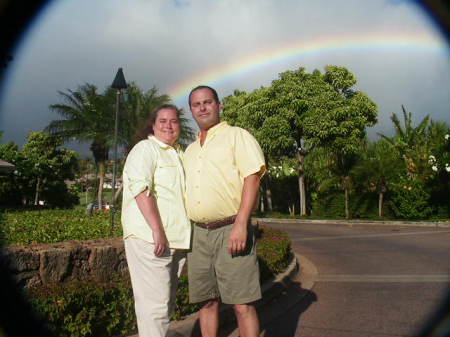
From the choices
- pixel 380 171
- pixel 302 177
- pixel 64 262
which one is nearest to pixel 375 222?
pixel 380 171

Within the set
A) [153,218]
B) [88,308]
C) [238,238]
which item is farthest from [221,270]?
[88,308]

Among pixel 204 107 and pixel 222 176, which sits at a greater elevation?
pixel 204 107

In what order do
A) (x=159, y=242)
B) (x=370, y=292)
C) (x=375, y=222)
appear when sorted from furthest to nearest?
1. (x=375, y=222)
2. (x=370, y=292)
3. (x=159, y=242)

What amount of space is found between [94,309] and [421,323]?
10.9 feet

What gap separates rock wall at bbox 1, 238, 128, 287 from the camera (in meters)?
3.90

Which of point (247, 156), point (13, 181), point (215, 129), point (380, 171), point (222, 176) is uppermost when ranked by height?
point (13, 181)

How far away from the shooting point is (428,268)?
311 inches

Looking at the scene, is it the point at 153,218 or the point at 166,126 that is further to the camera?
the point at 166,126

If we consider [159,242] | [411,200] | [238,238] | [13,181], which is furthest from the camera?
[13,181]

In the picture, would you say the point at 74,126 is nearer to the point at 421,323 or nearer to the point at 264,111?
the point at 264,111

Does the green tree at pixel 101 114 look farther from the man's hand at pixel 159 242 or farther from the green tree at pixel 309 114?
the man's hand at pixel 159 242

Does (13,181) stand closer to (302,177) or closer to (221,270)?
(302,177)

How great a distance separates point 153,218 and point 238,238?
60cm

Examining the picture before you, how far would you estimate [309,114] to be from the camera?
2442cm
